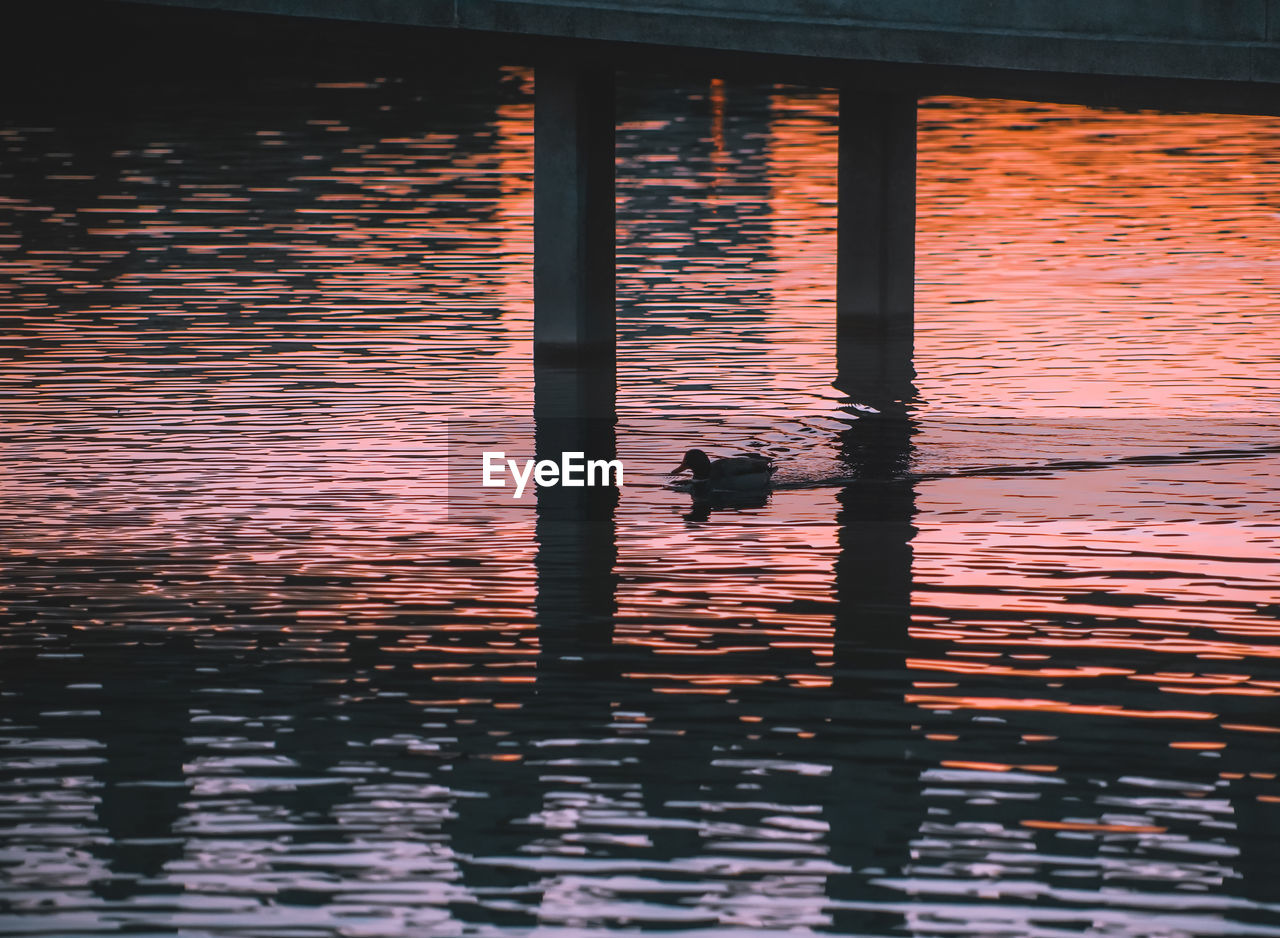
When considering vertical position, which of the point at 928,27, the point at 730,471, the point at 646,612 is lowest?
the point at 646,612

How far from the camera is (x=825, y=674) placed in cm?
1479

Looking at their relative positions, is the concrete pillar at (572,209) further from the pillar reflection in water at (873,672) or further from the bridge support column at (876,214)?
the pillar reflection in water at (873,672)

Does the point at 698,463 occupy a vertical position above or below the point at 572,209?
below

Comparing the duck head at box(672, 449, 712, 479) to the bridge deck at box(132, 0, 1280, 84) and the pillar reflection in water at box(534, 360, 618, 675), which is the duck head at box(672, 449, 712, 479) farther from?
the bridge deck at box(132, 0, 1280, 84)

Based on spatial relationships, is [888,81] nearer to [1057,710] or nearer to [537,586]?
[537,586]

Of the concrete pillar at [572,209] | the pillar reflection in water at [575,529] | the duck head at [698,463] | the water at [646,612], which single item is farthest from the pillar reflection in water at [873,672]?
the concrete pillar at [572,209]

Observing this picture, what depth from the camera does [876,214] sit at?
30984 mm

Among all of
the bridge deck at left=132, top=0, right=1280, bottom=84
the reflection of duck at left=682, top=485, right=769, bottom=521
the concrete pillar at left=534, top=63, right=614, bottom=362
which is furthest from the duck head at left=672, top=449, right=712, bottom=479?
the concrete pillar at left=534, top=63, right=614, bottom=362

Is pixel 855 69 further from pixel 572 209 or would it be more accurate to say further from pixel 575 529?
pixel 575 529

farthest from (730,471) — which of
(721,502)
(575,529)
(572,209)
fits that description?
(572,209)

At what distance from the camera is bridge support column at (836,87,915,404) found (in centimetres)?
3105

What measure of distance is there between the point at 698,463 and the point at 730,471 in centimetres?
57

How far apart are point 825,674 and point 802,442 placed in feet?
28.1

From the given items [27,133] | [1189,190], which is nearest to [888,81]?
[1189,190]
